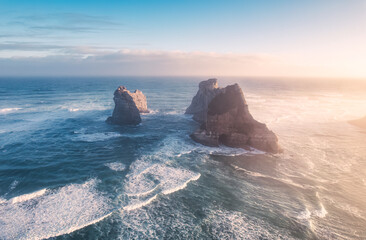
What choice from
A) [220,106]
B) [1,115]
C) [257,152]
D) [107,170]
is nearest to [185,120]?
[220,106]

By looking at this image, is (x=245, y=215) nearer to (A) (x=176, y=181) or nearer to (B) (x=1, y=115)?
(A) (x=176, y=181)

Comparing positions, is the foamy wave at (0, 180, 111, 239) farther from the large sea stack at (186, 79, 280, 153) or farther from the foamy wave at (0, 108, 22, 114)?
the foamy wave at (0, 108, 22, 114)

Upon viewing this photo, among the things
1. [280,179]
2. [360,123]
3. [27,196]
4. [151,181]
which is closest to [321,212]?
[280,179]

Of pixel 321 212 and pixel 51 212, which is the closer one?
pixel 51 212

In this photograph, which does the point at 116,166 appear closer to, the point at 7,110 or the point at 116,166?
the point at 116,166

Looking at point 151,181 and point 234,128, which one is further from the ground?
point 234,128

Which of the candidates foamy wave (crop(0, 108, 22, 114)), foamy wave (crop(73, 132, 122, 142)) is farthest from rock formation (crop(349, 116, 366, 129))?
foamy wave (crop(0, 108, 22, 114))
